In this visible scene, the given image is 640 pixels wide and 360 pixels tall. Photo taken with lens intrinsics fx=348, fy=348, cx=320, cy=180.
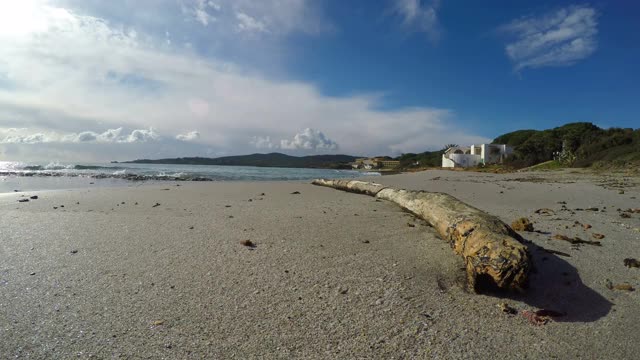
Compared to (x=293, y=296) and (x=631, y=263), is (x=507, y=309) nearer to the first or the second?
(x=293, y=296)

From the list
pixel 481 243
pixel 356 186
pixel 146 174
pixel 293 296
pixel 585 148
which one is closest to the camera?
pixel 293 296

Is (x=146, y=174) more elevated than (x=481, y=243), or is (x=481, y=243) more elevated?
(x=146, y=174)

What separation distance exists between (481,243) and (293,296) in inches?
65.9

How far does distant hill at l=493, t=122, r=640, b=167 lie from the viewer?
2658cm

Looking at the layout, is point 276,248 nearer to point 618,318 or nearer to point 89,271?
point 89,271

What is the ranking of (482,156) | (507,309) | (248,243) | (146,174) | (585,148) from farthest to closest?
(482,156)
(585,148)
(146,174)
(248,243)
(507,309)

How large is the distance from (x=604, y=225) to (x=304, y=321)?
5.34 metres

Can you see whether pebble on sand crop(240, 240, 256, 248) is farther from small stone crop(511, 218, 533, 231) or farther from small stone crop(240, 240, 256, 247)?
small stone crop(511, 218, 533, 231)

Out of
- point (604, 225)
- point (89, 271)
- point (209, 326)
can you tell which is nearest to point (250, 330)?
point (209, 326)

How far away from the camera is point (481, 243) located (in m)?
3.02

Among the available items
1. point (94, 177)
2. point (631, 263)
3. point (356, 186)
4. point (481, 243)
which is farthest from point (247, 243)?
point (94, 177)

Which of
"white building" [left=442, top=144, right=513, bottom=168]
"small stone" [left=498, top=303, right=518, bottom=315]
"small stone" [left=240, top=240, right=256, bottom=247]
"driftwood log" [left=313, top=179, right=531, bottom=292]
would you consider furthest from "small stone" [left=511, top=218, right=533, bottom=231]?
"white building" [left=442, top=144, right=513, bottom=168]

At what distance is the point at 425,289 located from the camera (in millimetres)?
2871

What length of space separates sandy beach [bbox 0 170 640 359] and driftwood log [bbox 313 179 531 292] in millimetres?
142
